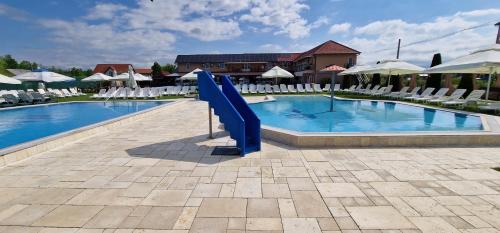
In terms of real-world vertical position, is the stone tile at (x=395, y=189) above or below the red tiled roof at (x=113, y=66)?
below

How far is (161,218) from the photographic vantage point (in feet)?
8.89

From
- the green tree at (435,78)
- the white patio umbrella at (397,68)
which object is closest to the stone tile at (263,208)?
the white patio umbrella at (397,68)

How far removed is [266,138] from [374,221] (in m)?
3.79

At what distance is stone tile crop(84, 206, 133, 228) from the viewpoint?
8.50 ft

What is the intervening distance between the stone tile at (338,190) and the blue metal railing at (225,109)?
1.87m

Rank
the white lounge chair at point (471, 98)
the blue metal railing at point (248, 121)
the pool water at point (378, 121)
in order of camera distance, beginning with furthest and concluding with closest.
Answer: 1. the white lounge chair at point (471, 98)
2. the pool water at point (378, 121)
3. the blue metal railing at point (248, 121)

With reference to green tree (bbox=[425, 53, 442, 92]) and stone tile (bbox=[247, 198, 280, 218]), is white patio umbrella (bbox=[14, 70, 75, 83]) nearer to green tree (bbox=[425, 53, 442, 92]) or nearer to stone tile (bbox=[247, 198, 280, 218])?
stone tile (bbox=[247, 198, 280, 218])

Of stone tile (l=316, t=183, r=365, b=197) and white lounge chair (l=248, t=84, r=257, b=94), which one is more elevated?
white lounge chair (l=248, t=84, r=257, b=94)

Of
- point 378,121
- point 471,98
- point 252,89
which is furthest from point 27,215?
point 252,89

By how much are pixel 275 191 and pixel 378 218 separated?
1.28m

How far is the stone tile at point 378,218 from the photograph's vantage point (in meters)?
2.54

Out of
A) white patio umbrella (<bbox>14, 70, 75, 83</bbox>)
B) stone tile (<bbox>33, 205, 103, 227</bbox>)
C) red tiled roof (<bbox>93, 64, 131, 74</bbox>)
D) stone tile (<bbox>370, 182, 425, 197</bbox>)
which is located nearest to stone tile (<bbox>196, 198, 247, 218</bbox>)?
stone tile (<bbox>33, 205, 103, 227</bbox>)

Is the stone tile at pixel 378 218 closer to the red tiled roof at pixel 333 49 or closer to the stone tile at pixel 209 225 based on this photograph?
the stone tile at pixel 209 225

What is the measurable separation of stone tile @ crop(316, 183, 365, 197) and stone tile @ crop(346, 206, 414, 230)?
33 centimetres
